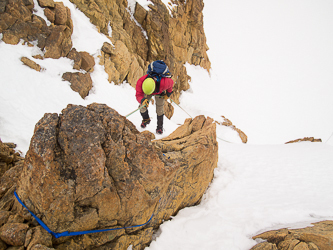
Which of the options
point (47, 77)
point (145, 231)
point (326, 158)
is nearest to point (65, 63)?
point (47, 77)

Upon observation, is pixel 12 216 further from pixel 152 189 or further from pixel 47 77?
pixel 47 77

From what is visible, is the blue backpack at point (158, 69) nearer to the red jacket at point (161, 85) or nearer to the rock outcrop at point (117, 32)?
the red jacket at point (161, 85)

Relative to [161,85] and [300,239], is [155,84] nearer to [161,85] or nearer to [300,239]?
[161,85]

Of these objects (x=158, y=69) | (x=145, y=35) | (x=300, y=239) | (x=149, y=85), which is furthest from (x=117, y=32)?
(x=300, y=239)

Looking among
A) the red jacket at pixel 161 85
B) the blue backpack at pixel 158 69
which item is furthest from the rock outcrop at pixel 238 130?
the blue backpack at pixel 158 69

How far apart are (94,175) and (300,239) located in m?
3.55

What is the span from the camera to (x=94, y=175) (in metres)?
2.46

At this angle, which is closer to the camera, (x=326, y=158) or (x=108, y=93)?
(x=326, y=158)

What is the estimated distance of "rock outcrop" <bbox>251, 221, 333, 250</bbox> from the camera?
2.57m

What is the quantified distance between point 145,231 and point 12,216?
2076mm

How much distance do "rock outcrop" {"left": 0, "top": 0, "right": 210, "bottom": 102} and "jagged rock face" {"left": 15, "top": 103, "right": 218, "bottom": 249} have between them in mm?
5950

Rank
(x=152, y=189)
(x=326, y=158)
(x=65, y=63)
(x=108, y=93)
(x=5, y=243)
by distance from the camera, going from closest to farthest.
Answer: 1. (x=5, y=243)
2. (x=152, y=189)
3. (x=326, y=158)
4. (x=65, y=63)
5. (x=108, y=93)

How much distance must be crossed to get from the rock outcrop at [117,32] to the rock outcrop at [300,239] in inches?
335

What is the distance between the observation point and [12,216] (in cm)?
229
